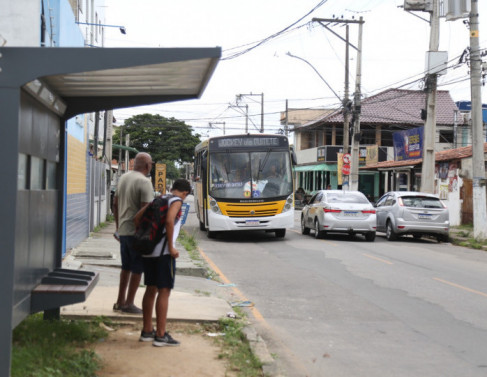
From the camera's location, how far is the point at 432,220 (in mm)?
20359

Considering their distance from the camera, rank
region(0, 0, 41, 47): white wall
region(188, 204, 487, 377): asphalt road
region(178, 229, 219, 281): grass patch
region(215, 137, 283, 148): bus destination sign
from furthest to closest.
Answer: region(215, 137, 283, 148): bus destination sign < region(178, 229, 219, 281): grass patch < region(0, 0, 41, 47): white wall < region(188, 204, 487, 377): asphalt road

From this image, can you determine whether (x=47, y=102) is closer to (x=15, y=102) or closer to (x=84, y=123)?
(x=15, y=102)

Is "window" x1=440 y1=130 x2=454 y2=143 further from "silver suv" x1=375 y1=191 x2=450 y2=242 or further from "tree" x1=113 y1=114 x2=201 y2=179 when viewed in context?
"silver suv" x1=375 y1=191 x2=450 y2=242

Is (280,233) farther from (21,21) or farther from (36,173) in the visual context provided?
(36,173)

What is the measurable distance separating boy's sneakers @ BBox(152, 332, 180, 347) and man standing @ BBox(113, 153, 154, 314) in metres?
1.09

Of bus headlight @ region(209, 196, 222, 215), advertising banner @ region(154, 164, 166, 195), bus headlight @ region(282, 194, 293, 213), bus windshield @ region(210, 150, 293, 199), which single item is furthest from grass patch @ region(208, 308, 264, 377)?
advertising banner @ region(154, 164, 166, 195)

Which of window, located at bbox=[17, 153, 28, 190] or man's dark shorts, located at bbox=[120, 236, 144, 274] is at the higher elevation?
window, located at bbox=[17, 153, 28, 190]

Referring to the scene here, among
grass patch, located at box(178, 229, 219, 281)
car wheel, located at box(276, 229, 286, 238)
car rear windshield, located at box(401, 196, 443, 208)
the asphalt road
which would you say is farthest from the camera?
car rear windshield, located at box(401, 196, 443, 208)

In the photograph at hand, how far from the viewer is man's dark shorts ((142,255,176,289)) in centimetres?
625

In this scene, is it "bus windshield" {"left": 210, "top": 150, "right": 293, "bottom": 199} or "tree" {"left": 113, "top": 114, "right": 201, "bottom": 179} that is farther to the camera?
"tree" {"left": 113, "top": 114, "right": 201, "bottom": 179}

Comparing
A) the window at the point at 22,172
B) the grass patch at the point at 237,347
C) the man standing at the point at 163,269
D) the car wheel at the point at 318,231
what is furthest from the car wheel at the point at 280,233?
the window at the point at 22,172

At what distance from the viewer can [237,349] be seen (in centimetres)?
643

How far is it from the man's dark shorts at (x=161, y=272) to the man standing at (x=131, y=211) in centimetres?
90

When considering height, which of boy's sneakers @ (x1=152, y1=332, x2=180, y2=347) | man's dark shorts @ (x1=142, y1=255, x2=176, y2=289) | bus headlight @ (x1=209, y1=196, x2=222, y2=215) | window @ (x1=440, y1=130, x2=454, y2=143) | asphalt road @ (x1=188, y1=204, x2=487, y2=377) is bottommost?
asphalt road @ (x1=188, y1=204, x2=487, y2=377)
